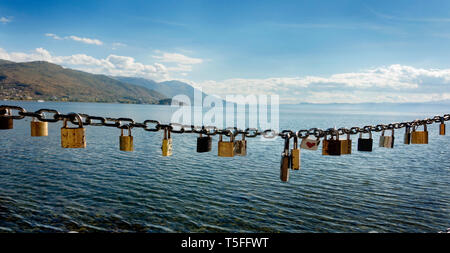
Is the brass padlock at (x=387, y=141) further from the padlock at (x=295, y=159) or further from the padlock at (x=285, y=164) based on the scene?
the padlock at (x=285, y=164)

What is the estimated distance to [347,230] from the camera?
13.5 meters

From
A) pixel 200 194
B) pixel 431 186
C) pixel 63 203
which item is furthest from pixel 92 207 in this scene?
pixel 431 186

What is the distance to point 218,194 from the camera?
60.4 feet

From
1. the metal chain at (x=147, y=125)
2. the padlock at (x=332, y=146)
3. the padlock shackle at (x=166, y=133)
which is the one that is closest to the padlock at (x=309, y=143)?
the metal chain at (x=147, y=125)

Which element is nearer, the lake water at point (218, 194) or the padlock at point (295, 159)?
the padlock at point (295, 159)

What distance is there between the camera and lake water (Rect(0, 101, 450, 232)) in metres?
14.2

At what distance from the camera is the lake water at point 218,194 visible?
14.2 metres

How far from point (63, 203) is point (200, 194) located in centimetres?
771

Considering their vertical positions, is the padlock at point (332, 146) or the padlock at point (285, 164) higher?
the padlock at point (332, 146)

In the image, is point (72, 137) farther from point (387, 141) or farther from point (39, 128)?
point (387, 141)
